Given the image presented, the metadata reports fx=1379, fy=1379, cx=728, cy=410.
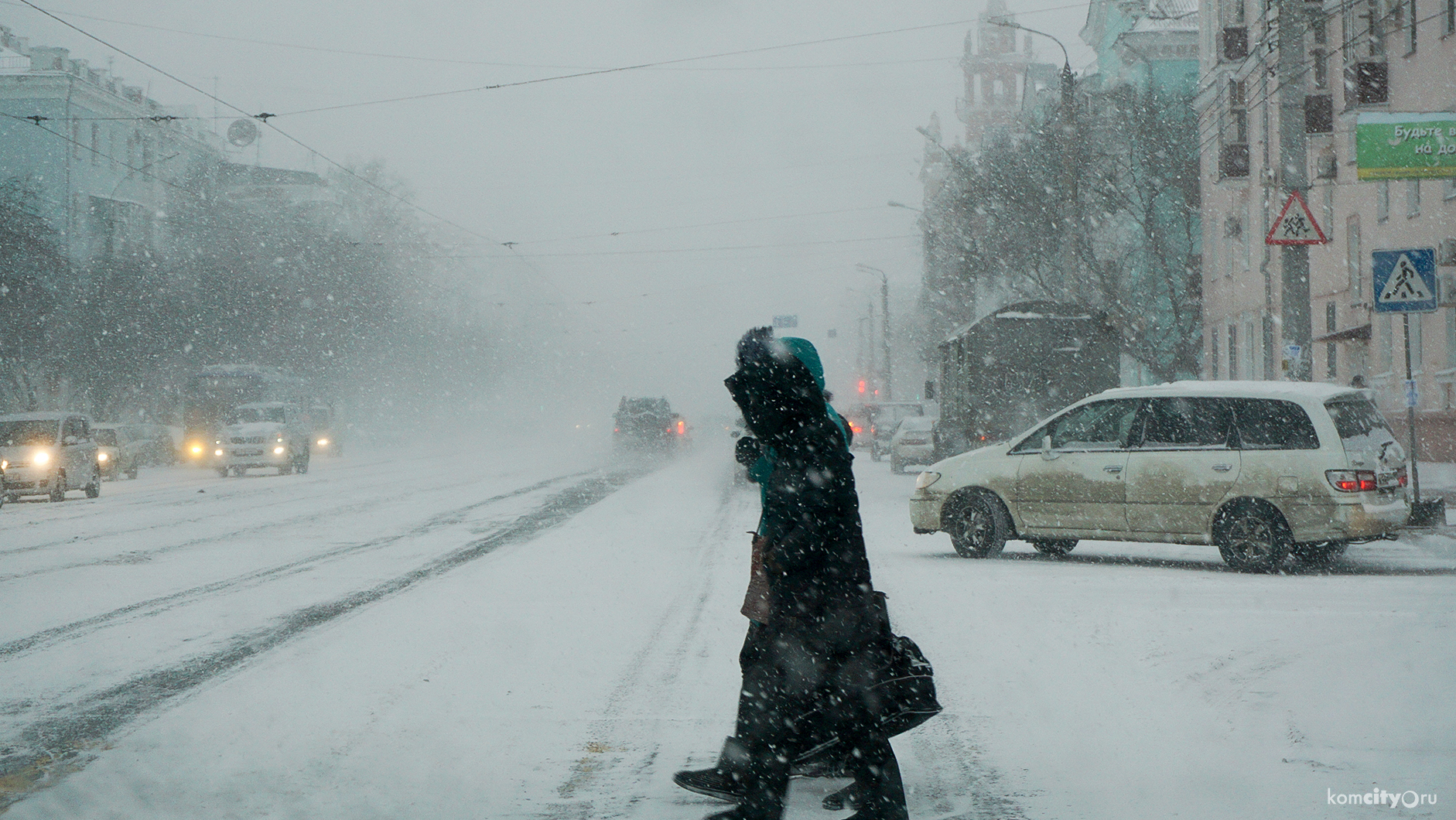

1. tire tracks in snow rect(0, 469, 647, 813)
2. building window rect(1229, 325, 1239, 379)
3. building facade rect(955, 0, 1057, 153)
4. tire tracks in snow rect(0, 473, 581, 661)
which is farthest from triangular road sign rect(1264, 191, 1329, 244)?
building facade rect(955, 0, 1057, 153)

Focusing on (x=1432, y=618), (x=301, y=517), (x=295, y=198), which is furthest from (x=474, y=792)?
(x=295, y=198)

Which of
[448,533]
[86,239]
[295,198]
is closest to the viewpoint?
[448,533]

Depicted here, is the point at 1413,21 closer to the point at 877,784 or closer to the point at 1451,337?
the point at 1451,337

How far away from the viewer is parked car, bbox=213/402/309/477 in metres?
34.0

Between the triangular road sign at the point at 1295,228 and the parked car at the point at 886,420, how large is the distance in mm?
22466

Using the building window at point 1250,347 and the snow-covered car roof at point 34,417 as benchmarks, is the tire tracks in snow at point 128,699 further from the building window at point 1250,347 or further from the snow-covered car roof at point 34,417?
the building window at point 1250,347

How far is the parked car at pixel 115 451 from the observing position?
3322cm

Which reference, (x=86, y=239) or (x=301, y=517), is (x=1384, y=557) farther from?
(x=86, y=239)

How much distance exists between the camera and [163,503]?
905 inches

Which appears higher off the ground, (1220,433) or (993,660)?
(1220,433)

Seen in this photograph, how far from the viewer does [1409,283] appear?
1484cm

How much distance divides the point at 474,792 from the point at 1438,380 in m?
27.3

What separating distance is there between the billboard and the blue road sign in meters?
0.96

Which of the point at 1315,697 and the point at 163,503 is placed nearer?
the point at 1315,697
